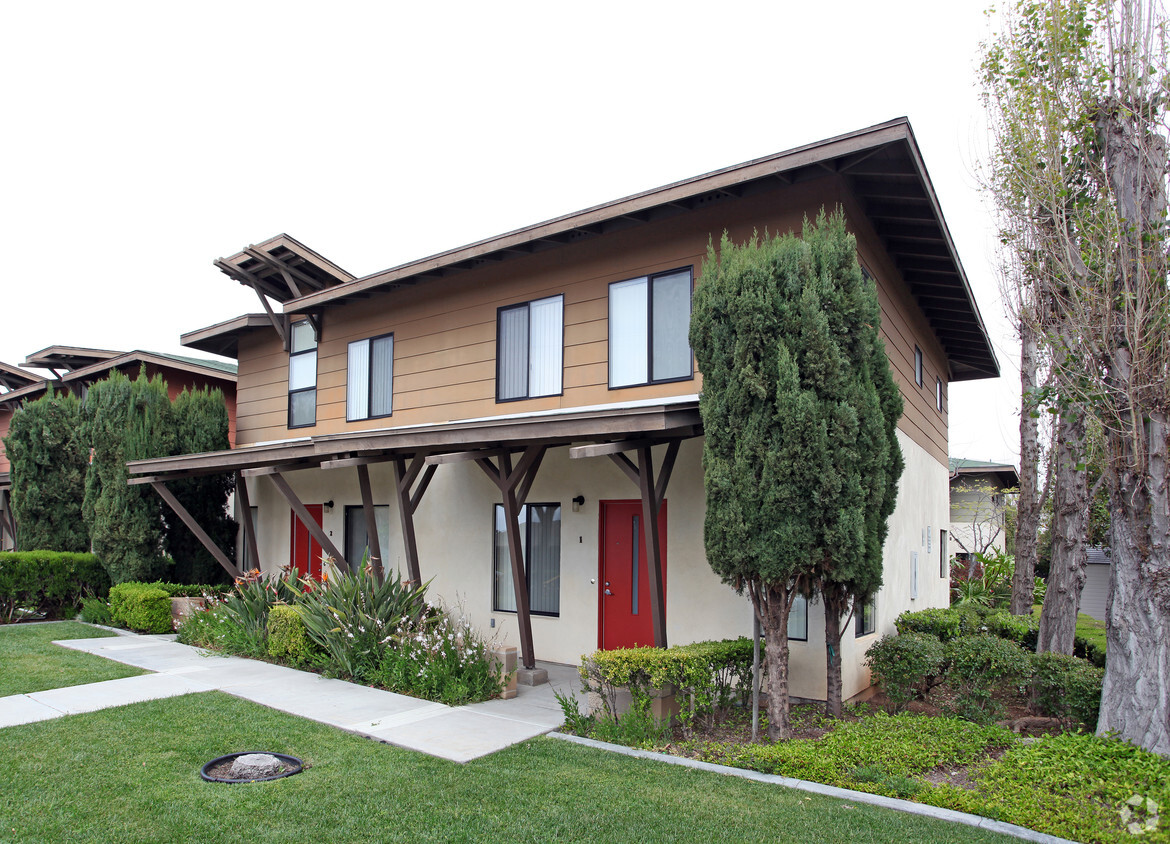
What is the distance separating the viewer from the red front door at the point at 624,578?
376 inches

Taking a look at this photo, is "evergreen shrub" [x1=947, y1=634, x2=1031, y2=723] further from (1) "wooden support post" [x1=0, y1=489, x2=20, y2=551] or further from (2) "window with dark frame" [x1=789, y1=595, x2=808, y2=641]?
(1) "wooden support post" [x1=0, y1=489, x2=20, y2=551]

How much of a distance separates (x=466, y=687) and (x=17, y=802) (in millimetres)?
4002

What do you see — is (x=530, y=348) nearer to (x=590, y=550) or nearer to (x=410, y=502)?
(x=410, y=502)

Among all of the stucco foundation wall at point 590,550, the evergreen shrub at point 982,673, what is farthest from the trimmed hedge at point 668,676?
the evergreen shrub at point 982,673

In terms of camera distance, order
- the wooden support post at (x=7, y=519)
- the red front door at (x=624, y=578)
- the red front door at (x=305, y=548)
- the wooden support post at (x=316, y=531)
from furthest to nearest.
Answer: the wooden support post at (x=7, y=519)
the red front door at (x=305, y=548)
the wooden support post at (x=316, y=531)
the red front door at (x=624, y=578)

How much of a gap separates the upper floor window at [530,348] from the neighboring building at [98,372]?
7736 millimetres

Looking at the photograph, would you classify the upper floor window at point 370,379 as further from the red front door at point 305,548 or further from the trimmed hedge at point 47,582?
the trimmed hedge at point 47,582

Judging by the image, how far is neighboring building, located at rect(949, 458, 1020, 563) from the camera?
78.5 ft

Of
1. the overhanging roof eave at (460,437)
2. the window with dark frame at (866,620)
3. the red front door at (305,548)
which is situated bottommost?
the window with dark frame at (866,620)

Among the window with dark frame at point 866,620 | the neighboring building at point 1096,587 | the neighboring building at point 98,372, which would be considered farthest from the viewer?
the neighboring building at point 1096,587

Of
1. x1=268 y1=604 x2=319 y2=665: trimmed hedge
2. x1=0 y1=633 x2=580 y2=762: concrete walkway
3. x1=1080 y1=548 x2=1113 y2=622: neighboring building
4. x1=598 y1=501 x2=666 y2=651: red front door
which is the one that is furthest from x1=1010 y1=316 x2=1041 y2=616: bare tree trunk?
x1=1080 y1=548 x2=1113 y2=622: neighboring building

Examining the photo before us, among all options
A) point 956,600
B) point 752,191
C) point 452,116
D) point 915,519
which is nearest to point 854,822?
point 752,191

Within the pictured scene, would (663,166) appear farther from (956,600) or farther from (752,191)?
(752,191)

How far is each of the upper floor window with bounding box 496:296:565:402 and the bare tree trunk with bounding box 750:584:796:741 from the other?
4.54m
